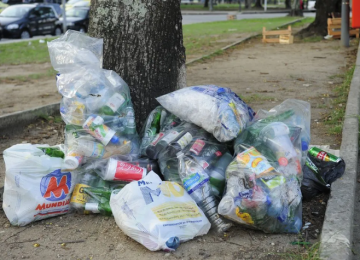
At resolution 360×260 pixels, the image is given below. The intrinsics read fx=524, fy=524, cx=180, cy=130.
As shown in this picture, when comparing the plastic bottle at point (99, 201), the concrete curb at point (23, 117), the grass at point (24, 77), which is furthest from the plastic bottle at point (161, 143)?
the grass at point (24, 77)

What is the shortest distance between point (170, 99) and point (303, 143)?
941 mm

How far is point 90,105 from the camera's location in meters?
3.50

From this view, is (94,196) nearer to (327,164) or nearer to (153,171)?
(153,171)

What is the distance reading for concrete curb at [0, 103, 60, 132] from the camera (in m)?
5.44

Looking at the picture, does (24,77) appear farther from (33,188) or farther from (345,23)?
(345,23)

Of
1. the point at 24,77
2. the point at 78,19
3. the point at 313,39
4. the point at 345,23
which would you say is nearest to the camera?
the point at 24,77

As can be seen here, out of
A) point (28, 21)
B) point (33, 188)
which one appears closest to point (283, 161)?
point (33, 188)

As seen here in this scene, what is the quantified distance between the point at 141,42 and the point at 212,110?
942 mm

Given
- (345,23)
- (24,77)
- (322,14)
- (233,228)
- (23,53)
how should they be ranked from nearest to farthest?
(233,228) < (24,77) < (345,23) < (23,53) < (322,14)

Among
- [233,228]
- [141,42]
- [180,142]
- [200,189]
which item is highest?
[141,42]

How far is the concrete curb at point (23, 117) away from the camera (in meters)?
5.44

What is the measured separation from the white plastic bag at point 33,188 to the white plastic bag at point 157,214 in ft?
1.42

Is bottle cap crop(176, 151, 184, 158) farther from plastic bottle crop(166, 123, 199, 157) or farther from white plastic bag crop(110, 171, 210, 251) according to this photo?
white plastic bag crop(110, 171, 210, 251)

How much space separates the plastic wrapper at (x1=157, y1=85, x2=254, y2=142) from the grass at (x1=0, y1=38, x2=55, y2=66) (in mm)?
8888
